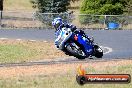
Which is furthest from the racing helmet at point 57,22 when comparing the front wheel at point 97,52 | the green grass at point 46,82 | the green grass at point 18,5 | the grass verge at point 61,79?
the green grass at point 18,5

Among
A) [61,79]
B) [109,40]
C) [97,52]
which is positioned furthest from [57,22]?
[109,40]

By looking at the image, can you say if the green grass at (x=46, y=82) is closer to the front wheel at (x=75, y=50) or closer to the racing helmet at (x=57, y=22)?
the front wheel at (x=75, y=50)

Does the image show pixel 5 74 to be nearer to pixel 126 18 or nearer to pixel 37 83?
pixel 37 83

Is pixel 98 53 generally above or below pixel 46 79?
above

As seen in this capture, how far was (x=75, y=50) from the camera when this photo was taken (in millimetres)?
6207

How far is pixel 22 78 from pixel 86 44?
20.3 metres

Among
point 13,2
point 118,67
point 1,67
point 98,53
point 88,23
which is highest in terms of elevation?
point 98,53

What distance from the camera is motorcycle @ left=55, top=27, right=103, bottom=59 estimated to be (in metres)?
5.96

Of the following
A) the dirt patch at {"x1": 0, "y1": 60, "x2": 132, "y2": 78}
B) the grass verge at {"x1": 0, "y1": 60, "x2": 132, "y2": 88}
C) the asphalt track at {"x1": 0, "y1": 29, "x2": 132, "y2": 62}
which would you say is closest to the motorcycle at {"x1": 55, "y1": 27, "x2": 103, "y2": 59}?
the asphalt track at {"x1": 0, "y1": 29, "x2": 132, "y2": 62}

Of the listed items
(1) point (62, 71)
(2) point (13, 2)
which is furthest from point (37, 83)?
(2) point (13, 2)

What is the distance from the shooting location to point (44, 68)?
96.8 ft

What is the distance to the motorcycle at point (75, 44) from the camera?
234 inches

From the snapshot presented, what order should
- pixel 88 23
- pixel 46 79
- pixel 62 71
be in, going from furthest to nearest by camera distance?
pixel 88 23, pixel 62 71, pixel 46 79

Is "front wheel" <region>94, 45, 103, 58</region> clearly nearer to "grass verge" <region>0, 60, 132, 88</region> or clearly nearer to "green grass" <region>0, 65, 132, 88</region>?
"grass verge" <region>0, 60, 132, 88</region>
